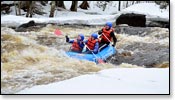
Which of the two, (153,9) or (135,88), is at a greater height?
(153,9)

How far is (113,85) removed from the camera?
4.12m

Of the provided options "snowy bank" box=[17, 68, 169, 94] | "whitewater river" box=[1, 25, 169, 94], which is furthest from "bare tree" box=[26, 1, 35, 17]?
"snowy bank" box=[17, 68, 169, 94]

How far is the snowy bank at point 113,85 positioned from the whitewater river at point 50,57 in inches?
7.4

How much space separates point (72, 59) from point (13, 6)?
5218 millimetres

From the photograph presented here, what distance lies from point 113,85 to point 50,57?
1521 mm

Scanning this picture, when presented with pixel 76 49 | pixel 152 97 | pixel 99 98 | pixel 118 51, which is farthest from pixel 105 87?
pixel 118 51

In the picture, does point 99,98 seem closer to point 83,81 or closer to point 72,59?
point 83,81

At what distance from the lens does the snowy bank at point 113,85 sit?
13.3 feet

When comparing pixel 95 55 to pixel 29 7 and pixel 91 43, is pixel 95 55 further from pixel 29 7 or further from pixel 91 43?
pixel 29 7

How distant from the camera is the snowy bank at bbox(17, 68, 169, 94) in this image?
4066mm

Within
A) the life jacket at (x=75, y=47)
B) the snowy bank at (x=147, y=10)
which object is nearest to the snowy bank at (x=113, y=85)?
the life jacket at (x=75, y=47)

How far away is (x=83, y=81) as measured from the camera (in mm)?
4164

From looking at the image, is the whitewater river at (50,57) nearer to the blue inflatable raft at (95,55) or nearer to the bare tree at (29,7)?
the blue inflatable raft at (95,55)

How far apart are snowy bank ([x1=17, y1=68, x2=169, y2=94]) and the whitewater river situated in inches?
7.4
